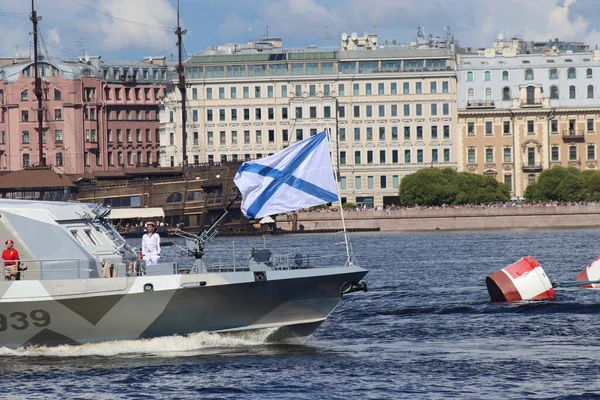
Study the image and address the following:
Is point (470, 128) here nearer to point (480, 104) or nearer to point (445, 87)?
point (480, 104)

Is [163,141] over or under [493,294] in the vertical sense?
over

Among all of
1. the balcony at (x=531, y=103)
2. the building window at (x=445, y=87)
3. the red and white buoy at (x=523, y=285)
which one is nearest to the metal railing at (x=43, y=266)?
the red and white buoy at (x=523, y=285)

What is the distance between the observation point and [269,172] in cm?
2767

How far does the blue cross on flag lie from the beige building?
98.1 meters

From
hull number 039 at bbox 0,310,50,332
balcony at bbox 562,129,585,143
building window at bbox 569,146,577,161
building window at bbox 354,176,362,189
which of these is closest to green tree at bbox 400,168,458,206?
building window at bbox 354,176,362,189

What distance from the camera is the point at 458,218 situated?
352ft

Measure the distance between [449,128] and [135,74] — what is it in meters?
32.8

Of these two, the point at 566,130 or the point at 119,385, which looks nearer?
the point at 119,385

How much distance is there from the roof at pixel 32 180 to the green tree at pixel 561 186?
38.3 metres

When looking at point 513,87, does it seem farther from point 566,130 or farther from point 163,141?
point 163,141

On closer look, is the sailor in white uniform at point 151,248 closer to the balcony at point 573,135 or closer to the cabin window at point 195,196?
the cabin window at point 195,196

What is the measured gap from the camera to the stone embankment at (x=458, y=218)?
105 meters

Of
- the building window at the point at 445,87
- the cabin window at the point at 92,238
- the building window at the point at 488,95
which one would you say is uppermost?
the building window at the point at 445,87

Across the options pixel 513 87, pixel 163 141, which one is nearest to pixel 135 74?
pixel 163 141
